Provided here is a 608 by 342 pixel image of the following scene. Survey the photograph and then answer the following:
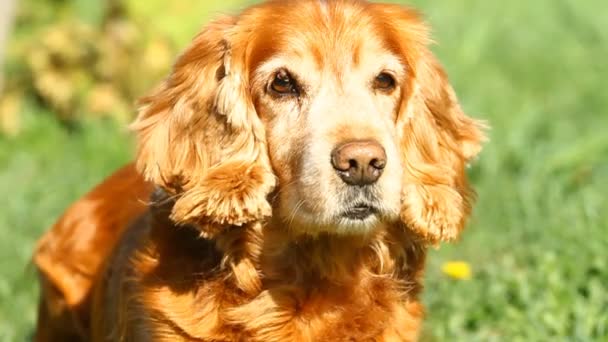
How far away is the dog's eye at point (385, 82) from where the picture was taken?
13.0 feet

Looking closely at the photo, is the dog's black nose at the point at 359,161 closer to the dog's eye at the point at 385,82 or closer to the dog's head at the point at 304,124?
the dog's head at the point at 304,124

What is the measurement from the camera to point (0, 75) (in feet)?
27.3

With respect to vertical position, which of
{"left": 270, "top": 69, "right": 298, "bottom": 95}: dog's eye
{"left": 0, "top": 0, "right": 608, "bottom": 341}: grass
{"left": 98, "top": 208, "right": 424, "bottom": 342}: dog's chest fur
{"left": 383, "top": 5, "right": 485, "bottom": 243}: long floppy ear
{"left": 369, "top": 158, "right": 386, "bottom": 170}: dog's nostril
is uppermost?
{"left": 270, "top": 69, "right": 298, "bottom": 95}: dog's eye

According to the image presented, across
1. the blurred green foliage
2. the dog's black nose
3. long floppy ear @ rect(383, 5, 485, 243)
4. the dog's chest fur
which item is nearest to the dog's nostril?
the dog's black nose

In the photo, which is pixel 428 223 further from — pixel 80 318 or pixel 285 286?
pixel 80 318

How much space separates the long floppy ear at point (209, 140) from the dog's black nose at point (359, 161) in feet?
1.05

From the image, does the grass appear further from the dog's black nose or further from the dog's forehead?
the dog's black nose

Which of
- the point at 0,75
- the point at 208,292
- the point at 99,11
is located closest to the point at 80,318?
the point at 208,292

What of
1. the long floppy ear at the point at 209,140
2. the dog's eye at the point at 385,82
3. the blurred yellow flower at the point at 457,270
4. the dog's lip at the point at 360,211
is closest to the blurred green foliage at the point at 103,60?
the blurred yellow flower at the point at 457,270

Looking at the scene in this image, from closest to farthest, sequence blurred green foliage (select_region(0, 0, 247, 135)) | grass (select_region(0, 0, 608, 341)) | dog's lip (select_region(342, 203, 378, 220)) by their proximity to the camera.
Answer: dog's lip (select_region(342, 203, 378, 220)) → grass (select_region(0, 0, 608, 341)) → blurred green foliage (select_region(0, 0, 247, 135))

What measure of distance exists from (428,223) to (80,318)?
1.76 metres

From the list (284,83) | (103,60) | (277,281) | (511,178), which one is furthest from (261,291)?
(103,60)

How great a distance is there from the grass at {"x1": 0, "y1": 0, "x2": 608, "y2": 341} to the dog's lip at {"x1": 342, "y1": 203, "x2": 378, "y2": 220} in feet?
3.89

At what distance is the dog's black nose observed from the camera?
3602mm
